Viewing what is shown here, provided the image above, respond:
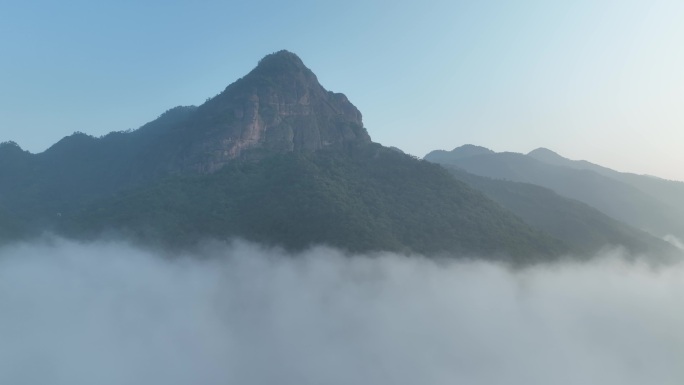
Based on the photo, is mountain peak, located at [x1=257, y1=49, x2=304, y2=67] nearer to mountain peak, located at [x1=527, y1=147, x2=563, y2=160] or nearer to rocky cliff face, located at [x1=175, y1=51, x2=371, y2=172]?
rocky cliff face, located at [x1=175, y1=51, x2=371, y2=172]

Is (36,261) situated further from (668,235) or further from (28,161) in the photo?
(668,235)

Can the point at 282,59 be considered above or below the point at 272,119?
above

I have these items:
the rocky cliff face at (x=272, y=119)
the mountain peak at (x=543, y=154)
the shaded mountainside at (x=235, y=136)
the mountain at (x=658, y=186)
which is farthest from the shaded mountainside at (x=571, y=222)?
the mountain peak at (x=543, y=154)

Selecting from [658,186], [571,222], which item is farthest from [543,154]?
[571,222]

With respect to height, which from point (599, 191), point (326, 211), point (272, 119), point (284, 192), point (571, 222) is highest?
point (272, 119)

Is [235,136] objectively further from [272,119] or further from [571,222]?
[571,222]

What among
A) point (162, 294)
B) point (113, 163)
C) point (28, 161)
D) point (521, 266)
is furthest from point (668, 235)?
point (28, 161)

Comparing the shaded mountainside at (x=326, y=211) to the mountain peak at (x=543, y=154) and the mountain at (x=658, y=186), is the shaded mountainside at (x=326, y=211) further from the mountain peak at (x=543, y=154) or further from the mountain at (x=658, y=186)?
the mountain peak at (x=543, y=154)
